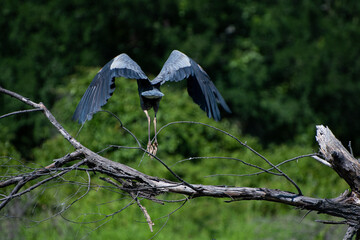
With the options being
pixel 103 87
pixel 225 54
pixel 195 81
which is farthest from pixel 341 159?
pixel 225 54

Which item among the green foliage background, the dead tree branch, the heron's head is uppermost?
the heron's head

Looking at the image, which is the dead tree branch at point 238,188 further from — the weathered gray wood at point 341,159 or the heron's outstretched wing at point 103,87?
the heron's outstretched wing at point 103,87

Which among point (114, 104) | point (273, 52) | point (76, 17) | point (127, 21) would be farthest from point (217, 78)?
point (114, 104)

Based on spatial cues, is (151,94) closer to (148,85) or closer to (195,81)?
(148,85)

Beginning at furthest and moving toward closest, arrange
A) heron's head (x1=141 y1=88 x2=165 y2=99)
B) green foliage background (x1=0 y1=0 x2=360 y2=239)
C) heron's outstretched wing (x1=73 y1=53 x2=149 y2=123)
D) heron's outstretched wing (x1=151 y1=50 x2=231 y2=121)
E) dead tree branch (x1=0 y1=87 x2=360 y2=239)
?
green foliage background (x1=0 y1=0 x2=360 y2=239)
heron's outstretched wing (x1=151 y1=50 x2=231 y2=121)
heron's head (x1=141 y1=88 x2=165 y2=99)
heron's outstretched wing (x1=73 y1=53 x2=149 y2=123)
dead tree branch (x1=0 y1=87 x2=360 y2=239)

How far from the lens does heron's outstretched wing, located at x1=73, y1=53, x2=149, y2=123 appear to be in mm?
3548

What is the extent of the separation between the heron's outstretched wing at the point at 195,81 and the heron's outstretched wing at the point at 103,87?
21 centimetres

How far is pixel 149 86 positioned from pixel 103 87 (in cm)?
34

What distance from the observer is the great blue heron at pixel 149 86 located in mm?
3596

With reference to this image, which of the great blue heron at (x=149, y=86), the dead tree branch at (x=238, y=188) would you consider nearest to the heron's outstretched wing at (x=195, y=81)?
the great blue heron at (x=149, y=86)

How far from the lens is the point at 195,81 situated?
405cm

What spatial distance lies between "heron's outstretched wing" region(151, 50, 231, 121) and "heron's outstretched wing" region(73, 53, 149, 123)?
207mm

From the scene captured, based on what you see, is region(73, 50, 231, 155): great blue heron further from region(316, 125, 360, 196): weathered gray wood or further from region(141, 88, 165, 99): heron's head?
region(316, 125, 360, 196): weathered gray wood

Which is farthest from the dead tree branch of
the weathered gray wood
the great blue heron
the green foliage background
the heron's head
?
the green foliage background
